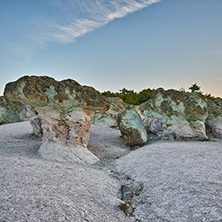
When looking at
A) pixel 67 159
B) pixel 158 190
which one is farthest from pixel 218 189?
pixel 67 159

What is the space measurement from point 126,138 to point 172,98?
6.78 ft

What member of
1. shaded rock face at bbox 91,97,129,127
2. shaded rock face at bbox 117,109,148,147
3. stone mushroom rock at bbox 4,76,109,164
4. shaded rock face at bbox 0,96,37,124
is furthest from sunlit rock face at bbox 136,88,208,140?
shaded rock face at bbox 0,96,37,124

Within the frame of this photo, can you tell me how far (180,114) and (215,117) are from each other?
1.60 m

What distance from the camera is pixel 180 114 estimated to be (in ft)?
21.9

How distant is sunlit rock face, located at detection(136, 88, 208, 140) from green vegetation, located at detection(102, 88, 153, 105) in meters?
10.4

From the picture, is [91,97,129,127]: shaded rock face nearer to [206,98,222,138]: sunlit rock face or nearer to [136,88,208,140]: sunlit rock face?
[136,88,208,140]: sunlit rock face

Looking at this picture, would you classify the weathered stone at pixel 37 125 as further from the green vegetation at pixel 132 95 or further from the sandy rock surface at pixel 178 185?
the green vegetation at pixel 132 95

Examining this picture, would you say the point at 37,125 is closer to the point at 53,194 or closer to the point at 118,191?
the point at 118,191

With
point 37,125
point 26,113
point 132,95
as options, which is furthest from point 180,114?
point 132,95

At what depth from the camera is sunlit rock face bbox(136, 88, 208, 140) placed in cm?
637

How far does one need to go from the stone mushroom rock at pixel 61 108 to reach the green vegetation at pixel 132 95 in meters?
12.5

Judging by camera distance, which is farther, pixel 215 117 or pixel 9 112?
pixel 9 112

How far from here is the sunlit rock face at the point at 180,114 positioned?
637 centimetres

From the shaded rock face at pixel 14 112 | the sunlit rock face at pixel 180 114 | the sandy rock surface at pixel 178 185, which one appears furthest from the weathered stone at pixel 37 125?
the shaded rock face at pixel 14 112
